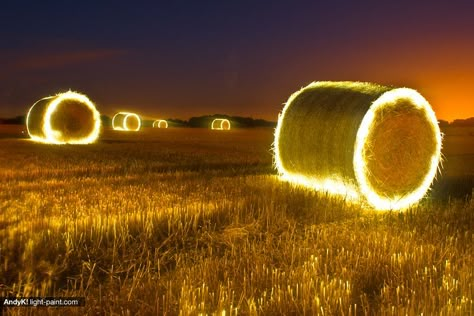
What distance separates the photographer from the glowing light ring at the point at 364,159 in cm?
841

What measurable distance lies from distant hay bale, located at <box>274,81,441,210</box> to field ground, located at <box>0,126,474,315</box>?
60 cm

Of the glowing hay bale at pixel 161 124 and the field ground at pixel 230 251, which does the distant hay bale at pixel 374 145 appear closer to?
the field ground at pixel 230 251

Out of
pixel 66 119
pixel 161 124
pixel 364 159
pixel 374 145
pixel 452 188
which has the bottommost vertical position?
pixel 452 188

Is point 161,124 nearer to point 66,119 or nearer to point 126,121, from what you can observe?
point 126,121

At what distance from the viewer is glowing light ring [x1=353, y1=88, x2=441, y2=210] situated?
8414mm

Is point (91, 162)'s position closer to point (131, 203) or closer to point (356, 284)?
point (131, 203)

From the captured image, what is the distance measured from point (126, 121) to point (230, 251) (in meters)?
36.7

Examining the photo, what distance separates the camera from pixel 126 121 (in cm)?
4066

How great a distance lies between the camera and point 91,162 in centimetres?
1330

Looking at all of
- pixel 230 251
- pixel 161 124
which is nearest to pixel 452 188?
pixel 230 251

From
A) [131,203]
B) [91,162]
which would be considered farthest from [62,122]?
[131,203]

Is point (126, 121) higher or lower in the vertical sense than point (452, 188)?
higher

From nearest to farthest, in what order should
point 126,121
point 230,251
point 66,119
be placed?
point 230,251 → point 66,119 → point 126,121

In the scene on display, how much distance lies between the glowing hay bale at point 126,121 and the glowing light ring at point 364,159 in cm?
3355
